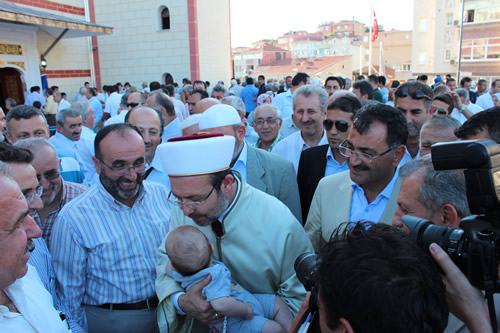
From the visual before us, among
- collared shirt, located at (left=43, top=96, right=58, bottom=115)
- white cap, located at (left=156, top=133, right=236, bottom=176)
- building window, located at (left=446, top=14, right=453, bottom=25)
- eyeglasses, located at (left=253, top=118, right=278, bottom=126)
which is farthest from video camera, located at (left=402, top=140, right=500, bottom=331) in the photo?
building window, located at (left=446, top=14, right=453, bottom=25)

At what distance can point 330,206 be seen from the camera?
Result: 2.62m

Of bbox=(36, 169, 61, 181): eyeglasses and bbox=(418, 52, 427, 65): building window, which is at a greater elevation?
bbox=(418, 52, 427, 65): building window

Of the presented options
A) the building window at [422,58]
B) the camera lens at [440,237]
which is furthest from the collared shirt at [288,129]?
the building window at [422,58]

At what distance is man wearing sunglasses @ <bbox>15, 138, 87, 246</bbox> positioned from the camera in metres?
2.79

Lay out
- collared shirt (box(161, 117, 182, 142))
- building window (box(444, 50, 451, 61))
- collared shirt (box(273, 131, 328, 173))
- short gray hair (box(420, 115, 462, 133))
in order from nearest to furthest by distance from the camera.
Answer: short gray hair (box(420, 115, 462, 133)) → collared shirt (box(273, 131, 328, 173)) → collared shirt (box(161, 117, 182, 142)) → building window (box(444, 50, 451, 61))

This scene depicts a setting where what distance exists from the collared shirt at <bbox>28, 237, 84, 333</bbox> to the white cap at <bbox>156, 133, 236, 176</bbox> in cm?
97

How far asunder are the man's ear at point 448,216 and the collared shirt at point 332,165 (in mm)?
1738

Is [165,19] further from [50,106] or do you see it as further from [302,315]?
[302,315]

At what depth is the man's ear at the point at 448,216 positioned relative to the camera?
63.9 inches

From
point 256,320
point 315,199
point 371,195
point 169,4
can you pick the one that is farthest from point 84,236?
point 169,4

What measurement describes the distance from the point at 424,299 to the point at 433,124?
2238mm

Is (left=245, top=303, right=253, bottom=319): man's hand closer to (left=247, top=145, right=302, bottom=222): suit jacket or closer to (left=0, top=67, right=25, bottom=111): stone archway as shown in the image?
(left=247, top=145, right=302, bottom=222): suit jacket

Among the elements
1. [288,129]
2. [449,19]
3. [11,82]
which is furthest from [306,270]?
[449,19]

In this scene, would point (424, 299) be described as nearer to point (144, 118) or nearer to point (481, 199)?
point (481, 199)
